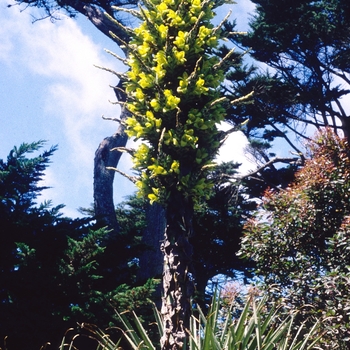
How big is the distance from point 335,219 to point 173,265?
4017 mm

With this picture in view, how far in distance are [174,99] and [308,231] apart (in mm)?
3659

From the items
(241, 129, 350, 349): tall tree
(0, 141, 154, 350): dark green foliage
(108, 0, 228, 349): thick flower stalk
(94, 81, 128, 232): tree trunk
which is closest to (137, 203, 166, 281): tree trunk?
(94, 81, 128, 232): tree trunk

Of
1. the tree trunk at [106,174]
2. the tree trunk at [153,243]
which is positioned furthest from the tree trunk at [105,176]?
the tree trunk at [153,243]

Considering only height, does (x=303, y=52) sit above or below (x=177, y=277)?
above

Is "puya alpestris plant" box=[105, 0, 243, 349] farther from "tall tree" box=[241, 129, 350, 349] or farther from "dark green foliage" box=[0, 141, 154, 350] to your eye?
"tall tree" box=[241, 129, 350, 349]

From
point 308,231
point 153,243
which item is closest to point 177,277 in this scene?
point 308,231

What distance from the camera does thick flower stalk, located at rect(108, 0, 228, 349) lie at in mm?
2869

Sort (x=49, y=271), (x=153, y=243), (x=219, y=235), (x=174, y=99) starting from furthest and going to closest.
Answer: (x=219, y=235), (x=153, y=243), (x=49, y=271), (x=174, y=99)

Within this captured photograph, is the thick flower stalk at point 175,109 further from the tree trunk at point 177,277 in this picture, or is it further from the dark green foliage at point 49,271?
the dark green foliage at point 49,271

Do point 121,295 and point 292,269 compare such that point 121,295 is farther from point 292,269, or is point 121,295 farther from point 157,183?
point 292,269

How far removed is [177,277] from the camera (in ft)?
8.37

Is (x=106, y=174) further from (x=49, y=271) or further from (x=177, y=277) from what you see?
(x=177, y=277)

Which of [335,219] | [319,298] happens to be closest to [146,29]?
[319,298]

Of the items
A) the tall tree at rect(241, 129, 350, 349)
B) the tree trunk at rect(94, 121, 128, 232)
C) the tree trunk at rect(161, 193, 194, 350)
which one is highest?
the tree trunk at rect(94, 121, 128, 232)
